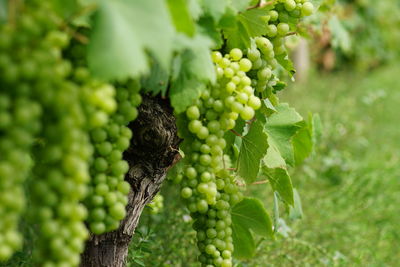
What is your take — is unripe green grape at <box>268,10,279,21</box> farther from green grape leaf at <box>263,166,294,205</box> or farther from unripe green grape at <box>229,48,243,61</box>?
green grape leaf at <box>263,166,294,205</box>

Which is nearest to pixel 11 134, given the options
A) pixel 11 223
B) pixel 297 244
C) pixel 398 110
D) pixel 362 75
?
pixel 11 223

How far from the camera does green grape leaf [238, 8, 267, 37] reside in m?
1.49

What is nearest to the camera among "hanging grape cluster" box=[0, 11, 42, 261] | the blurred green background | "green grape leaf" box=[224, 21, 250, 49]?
"hanging grape cluster" box=[0, 11, 42, 261]

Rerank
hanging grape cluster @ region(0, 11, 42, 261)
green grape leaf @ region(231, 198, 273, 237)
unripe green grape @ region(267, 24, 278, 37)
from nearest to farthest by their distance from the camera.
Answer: hanging grape cluster @ region(0, 11, 42, 261)
unripe green grape @ region(267, 24, 278, 37)
green grape leaf @ region(231, 198, 273, 237)

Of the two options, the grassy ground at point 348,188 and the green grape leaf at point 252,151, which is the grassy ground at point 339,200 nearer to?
the grassy ground at point 348,188

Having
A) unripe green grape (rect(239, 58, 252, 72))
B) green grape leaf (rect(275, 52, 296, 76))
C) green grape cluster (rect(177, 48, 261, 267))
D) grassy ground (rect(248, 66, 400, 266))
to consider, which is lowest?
grassy ground (rect(248, 66, 400, 266))

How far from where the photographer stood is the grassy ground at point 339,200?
2.53m

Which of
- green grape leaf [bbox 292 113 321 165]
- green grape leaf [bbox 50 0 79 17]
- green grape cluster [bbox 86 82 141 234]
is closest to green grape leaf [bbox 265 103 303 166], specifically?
green grape leaf [bbox 292 113 321 165]

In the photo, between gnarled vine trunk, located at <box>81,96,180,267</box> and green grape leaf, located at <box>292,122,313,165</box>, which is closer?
gnarled vine trunk, located at <box>81,96,180,267</box>

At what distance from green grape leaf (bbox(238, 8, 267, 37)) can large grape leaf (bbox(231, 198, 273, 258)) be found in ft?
1.78

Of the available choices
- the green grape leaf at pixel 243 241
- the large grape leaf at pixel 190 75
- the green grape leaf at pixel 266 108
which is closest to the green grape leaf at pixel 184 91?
the large grape leaf at pixel 190 75

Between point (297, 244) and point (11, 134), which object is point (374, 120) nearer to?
point (297, 244)

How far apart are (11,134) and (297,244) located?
207 cm

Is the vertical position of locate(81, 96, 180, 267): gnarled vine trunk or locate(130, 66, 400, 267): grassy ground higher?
locate(81, 96, 180, 267): gnarled vine trunk
